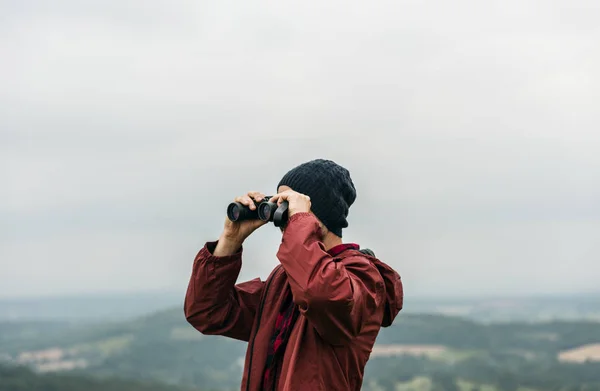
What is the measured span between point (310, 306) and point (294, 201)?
524 mm

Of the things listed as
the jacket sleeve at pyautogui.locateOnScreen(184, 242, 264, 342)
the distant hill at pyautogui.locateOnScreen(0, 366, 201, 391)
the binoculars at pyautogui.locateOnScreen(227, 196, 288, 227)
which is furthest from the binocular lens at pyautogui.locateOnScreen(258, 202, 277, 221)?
the distant hill at pyautogui.locateOnScreen(0, 366, 201, 391)

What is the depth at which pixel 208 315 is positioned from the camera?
3662mm

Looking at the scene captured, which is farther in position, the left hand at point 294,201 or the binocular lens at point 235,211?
the binocular lens at point 235,211

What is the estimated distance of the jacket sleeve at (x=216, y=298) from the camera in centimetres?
364

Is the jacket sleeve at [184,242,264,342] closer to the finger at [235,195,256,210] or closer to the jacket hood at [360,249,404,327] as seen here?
the finger at [235,195,256,210]

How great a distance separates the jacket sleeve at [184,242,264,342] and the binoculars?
215 mm

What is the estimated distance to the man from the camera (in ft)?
9.96

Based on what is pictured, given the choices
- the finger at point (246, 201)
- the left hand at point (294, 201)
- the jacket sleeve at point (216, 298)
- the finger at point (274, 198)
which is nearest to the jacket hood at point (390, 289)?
the left hand at point (294, 201)

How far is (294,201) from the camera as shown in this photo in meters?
3.29

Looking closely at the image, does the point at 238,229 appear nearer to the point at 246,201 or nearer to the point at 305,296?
the point at 246,201

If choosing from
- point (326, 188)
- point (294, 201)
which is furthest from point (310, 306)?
point (326, 188)

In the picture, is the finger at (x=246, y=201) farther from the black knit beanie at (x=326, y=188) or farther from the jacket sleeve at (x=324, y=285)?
the jacket sleeve at (x=324, y=285)

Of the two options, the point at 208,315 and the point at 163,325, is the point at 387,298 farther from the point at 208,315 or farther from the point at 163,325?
the point at 163,325

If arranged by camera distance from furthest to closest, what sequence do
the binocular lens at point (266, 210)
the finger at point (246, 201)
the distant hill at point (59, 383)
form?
1. the distant hill at point (59, 383)
2. the finger at point (246, 201)
3. the binocular lens at point (266, 210)
